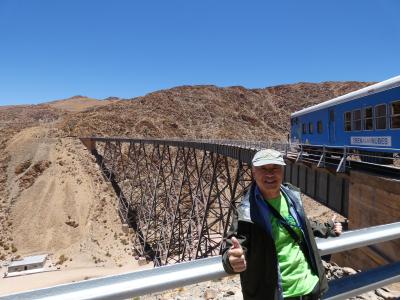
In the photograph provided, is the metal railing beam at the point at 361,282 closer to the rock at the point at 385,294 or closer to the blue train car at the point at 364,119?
the rock at the point at 385,294

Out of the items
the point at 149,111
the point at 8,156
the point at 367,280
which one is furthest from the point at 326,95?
the point at 367,280

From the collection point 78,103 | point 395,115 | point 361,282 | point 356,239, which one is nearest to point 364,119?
point 395,115

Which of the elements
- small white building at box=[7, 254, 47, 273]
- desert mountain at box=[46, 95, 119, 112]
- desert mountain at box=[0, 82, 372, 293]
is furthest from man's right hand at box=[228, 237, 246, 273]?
desert mountain at box=[46, 95, 119, 112]

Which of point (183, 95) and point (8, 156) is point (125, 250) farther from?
point (183, 95)

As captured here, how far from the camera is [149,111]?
65.7 m

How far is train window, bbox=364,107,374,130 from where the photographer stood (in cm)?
1187

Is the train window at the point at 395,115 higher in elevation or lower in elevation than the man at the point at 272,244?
higher

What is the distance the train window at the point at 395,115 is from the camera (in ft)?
34.0

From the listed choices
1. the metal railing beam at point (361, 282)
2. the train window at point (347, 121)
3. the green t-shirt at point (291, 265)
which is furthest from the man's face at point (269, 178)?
the train window at point (347, 121)

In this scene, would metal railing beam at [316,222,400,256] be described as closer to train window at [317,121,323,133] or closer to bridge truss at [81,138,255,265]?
train window at [317,121,323,133]

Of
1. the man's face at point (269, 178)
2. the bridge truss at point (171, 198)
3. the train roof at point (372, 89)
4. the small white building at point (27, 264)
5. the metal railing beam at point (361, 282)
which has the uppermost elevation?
the train roof at point (372, 89)

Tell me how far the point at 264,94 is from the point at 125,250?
192ft

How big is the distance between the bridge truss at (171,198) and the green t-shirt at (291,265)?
1701 centimetres

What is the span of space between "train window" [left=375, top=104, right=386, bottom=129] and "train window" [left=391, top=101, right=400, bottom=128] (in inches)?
17.2
